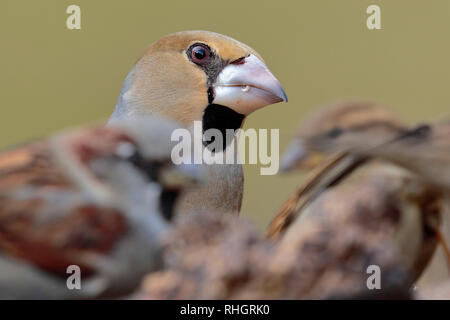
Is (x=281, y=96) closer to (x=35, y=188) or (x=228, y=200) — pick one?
(x=228, y=200)

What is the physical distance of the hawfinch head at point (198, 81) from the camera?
2191 mm

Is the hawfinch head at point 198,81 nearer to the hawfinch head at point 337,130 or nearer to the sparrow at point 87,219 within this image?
the hawfinch head at point 337,130

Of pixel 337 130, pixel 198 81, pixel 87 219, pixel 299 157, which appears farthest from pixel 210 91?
pixel 87 219

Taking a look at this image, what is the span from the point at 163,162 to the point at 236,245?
193 millimetres

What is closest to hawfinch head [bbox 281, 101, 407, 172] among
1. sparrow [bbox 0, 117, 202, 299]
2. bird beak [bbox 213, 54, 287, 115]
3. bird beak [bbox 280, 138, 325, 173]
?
bird beak [bbox 280, 138, 325, 173]

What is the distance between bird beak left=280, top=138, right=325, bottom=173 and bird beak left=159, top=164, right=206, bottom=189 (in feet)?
2.06

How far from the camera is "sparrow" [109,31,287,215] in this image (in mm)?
2182

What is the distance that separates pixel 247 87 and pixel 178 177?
3.72ft

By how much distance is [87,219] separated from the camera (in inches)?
39.9

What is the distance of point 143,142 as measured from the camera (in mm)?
1075

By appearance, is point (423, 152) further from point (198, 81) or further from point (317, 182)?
point (198, 81)

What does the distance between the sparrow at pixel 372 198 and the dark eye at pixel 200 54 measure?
0.79 m
